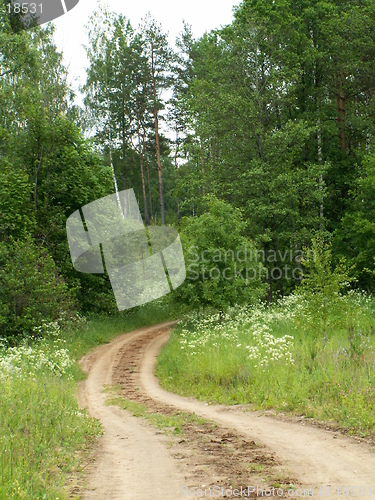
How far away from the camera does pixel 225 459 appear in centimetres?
700

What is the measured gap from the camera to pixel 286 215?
2731 centimetres

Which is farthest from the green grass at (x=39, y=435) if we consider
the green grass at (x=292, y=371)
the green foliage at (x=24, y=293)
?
the green foliage at (x=24, y=293)

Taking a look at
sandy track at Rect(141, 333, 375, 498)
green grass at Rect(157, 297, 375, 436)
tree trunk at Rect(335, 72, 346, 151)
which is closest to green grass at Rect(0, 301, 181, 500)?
sandy track at Rect(141, 333, 375, 498)

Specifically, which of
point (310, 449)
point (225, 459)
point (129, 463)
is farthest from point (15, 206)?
point (310, 449)

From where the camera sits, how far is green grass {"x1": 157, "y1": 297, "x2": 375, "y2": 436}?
9383 mm

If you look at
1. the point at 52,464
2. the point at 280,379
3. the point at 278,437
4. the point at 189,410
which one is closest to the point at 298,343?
the point at 280,379

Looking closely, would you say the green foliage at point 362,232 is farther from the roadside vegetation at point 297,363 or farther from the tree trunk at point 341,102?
the roadside vegetation at point 297,363

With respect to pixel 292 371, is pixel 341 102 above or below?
above

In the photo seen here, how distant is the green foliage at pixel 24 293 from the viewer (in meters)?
18.0

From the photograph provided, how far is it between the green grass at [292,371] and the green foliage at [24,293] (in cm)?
466

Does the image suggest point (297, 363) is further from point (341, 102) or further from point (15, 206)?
point (341, 102)

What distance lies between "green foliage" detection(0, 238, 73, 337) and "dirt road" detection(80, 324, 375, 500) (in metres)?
7.87

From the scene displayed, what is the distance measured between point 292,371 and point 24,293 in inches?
418

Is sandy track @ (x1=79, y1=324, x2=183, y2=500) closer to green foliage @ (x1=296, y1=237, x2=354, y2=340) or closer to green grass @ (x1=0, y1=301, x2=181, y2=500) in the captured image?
green grass @ (x1=0, y1=301, x2=181, y2=500)
